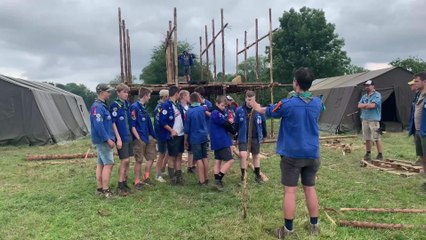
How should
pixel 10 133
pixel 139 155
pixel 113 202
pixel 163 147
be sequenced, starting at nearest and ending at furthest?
pixel 113 202 → pixel 139 155 → pixel 163 147 → pixel 10 133

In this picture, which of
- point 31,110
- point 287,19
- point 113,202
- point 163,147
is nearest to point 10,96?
point 31,110

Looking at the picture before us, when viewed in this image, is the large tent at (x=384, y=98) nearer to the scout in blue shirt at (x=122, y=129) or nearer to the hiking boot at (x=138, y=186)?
the hiking boot at (x=138, y=186)

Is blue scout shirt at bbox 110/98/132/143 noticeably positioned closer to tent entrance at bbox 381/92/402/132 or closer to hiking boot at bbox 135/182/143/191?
hiking boot at bbox 135/182/143/191

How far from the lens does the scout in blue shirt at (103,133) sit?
550 cm

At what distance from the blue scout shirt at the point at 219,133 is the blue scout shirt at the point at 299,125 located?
226cm

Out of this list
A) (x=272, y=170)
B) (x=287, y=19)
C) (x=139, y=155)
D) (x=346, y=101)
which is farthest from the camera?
(x=287, y=19)

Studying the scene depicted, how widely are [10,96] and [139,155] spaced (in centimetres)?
991

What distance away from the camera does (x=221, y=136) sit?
623 cm

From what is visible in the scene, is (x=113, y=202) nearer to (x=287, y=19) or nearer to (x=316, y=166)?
(x=316, y=166)

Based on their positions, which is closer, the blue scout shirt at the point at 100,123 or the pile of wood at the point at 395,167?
the blue scout shirt at the point at 100,123

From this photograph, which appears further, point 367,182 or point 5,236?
point 367,182

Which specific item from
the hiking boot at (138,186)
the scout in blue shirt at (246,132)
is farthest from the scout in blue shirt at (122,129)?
the scout in blue shirt at (246,132)

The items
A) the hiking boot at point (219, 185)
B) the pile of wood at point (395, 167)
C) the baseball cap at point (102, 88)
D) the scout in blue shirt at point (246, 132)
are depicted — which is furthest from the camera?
the pile of wood at point (395, 167)

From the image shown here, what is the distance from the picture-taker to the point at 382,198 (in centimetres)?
561
